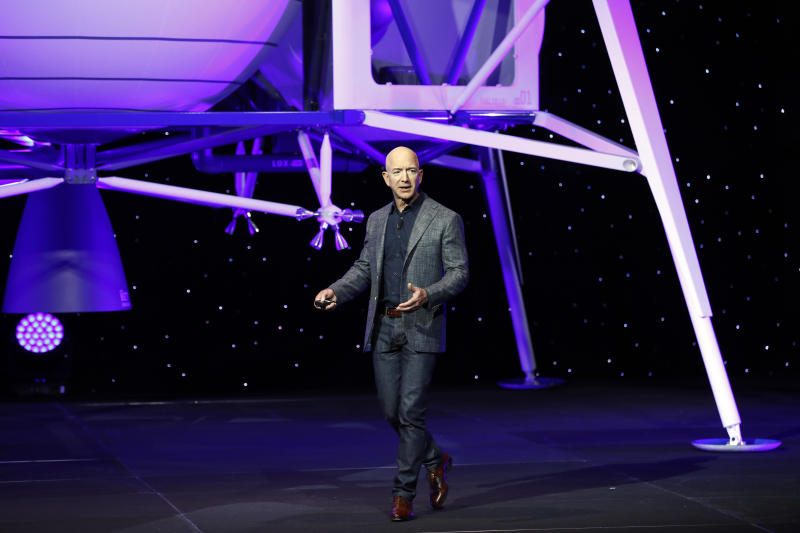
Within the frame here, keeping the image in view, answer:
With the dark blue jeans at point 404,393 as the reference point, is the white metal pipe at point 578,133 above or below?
above

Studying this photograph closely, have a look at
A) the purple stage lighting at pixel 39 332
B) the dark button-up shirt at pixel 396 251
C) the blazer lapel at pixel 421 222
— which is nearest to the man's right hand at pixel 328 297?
the dark button-up shirt at pixel 396 251

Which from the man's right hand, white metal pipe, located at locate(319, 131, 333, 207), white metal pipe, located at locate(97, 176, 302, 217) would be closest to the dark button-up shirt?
the man's right hand

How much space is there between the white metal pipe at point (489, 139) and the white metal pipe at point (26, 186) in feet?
8.97

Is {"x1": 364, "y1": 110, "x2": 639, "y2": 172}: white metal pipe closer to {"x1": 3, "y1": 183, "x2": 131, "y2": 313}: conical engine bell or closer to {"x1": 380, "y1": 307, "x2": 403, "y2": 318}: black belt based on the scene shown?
{"x1": 380, "y1": 307, "x2": 403, "y2": 318}: black belt

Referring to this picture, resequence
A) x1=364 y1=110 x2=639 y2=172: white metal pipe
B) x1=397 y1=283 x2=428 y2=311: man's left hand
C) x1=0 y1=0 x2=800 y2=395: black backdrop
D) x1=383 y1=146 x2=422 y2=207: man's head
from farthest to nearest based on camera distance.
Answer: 1. x1=0 y1=0 x2=800 y2=395: black backdrop
2. x1=364 y1=110 x2=639 y2=172: white metal pipe
3. x1=383 y1=146 x2=422 y2=207: man's head
4. x1=397 y1=283 x2=428 y2=311: man's left hand

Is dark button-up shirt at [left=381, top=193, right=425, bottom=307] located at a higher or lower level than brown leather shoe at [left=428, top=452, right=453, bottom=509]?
higher

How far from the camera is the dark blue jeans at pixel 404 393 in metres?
6.67

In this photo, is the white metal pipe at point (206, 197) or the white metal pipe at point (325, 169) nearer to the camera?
the white metal pipe at point (325, 169)

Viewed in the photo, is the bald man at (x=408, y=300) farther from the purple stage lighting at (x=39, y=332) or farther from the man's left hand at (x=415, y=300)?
the purple stage lighting at (x=39, y=332)

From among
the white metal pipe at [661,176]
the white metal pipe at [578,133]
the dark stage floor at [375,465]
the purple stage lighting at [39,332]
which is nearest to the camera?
the dark stage floor at [375,465]

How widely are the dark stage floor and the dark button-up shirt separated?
3.69ft

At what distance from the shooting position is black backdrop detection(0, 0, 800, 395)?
14789 mm

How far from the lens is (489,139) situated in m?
9.56

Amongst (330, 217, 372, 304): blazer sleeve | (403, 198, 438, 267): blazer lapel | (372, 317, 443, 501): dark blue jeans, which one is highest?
(403, 198, 438, 267): blazer lapel
